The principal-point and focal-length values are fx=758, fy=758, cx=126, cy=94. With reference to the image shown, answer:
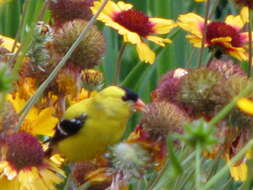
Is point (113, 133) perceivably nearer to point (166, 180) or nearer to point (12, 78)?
point (166, 180)

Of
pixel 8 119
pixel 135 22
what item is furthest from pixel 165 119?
pixel 135 22

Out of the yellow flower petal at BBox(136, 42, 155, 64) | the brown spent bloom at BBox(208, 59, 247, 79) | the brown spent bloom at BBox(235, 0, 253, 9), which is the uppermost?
the brown spent bloom at BBox(235, 0, 253, 9)

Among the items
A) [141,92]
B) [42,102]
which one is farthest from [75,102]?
[141,92]

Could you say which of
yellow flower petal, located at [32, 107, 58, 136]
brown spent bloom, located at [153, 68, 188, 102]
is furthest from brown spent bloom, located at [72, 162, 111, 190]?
brown spent bloom, located at [153, 68, 188, 102]

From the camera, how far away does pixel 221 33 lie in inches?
76.9

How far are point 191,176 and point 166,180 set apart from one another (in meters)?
0.25

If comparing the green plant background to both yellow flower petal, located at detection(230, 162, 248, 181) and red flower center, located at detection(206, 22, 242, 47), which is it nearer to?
red flower center, located at detection(206, 22, 242, 47)

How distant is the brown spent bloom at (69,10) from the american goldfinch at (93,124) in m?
0.38

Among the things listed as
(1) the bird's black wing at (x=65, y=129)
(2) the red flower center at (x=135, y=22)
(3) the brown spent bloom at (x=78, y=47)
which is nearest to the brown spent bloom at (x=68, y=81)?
(3) the brown spent bloom at (x=78, y=47)

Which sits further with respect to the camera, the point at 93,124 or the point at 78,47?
the point at 78,47

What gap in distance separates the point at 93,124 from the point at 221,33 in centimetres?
54

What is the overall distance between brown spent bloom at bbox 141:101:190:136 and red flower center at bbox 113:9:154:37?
0.46m

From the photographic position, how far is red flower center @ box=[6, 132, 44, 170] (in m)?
1.40

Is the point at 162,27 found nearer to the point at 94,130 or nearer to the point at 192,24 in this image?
the point at 192,24
